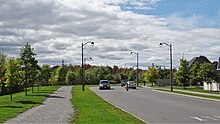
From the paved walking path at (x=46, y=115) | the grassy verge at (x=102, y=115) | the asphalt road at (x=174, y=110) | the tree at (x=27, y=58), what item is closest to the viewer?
the grassy verge at (x=102, y=115)

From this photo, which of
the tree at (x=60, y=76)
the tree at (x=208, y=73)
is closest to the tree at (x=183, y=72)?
the tree at (x=208, y=73)

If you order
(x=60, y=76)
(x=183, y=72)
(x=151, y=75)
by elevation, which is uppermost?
(x=183, y=72)

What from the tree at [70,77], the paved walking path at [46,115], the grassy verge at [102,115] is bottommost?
the paved walking path at [46,115]

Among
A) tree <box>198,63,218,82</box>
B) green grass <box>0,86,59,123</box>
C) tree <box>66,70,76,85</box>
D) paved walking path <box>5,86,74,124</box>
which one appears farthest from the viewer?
tree <box>66,70,76,85</box>

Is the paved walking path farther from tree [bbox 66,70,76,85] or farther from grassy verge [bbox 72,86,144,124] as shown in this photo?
tree [bbox 66,70,76,85]

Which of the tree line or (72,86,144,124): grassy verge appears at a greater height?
the tree line

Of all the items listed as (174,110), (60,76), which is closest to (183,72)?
(174,110)

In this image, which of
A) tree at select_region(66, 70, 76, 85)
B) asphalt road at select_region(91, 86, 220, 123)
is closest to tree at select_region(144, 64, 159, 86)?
tree at select_region(66, 70, 76, 85)

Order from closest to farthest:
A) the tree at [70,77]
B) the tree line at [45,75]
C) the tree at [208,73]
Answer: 1. the tree line at [45,75]
2. the tree at [208,73]
3. the tree at [70,77]

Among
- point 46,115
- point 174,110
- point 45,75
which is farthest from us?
point 45,75

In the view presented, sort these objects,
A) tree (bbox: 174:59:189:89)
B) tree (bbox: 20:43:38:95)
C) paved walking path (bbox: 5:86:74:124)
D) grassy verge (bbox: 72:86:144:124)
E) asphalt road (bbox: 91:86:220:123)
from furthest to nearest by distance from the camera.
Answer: tree (bbox: 174:59:189:89) → tree (bbox: 20:43:38:95) → asphalt road (bbox: 91:86:220:123) → paved walking path (bbox: 5:86:74:124) → grassy verge (bbox: 72:86:144:124)

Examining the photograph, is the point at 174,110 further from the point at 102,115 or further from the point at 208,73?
the point at 208,73

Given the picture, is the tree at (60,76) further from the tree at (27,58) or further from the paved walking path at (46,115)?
the paved walking path at (46,115)

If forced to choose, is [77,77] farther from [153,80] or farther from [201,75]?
[201,75]
